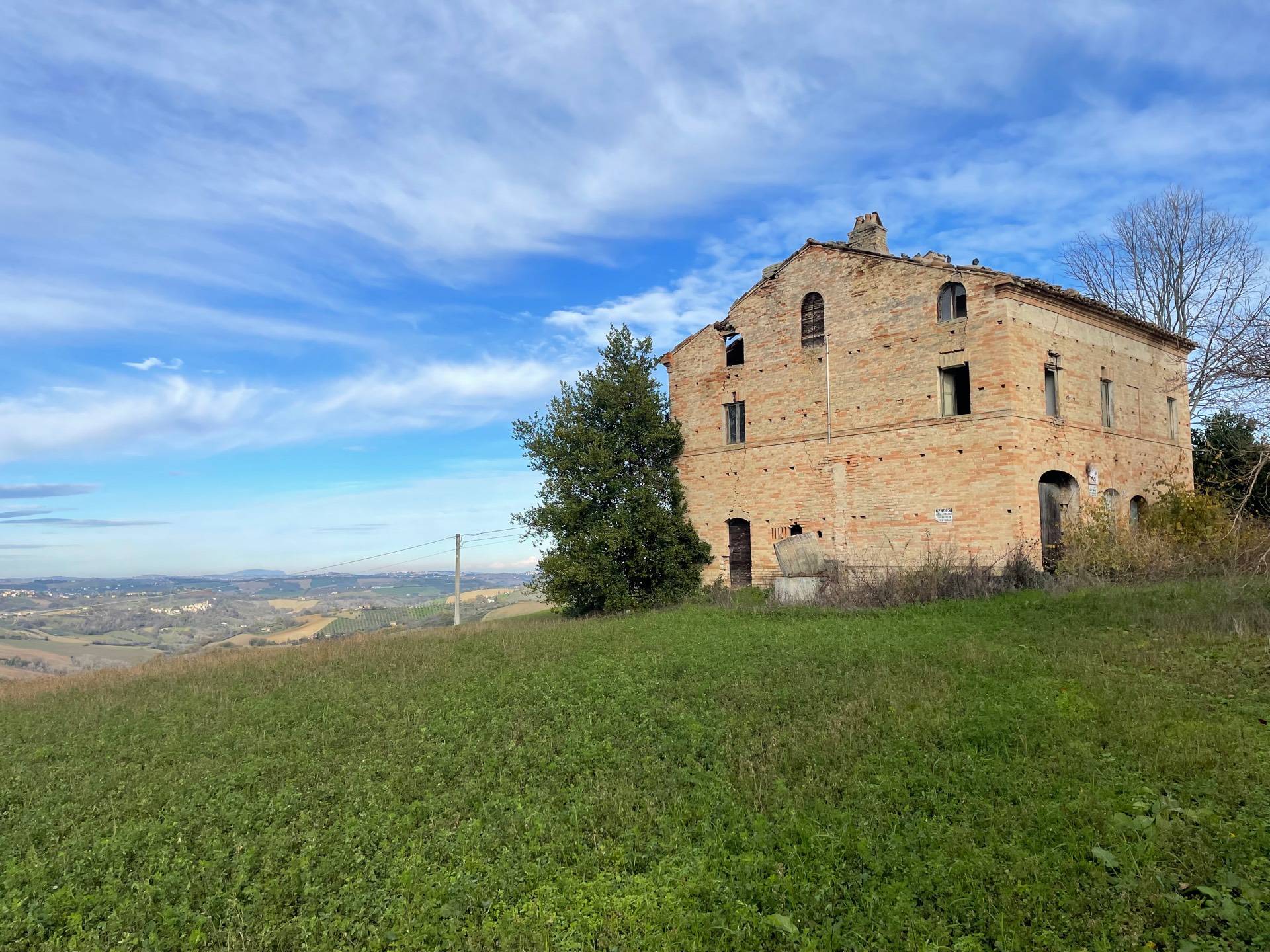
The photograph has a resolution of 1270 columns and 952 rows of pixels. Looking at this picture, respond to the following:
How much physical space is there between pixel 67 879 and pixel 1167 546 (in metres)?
18.5

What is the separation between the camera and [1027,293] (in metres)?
17.1

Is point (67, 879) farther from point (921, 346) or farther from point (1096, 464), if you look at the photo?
point (1096, 464)

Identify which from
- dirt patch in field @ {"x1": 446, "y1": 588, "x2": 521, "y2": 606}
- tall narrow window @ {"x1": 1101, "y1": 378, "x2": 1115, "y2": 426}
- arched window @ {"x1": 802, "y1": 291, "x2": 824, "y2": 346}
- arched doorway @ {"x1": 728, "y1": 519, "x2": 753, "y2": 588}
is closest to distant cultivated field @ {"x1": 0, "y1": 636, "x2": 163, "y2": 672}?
dirt patch in field @ {"x1": 446, "y1": 588, "x2": 521, "y2": 606}

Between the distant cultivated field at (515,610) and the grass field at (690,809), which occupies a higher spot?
the grass field at (690,809)

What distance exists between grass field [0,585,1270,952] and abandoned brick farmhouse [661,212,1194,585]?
761 cm

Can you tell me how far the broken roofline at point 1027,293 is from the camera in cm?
1697

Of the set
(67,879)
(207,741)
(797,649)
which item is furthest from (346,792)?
(797,649)

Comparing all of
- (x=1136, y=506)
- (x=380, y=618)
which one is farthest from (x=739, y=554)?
(x=380, y=618)

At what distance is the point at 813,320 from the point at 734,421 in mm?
3813

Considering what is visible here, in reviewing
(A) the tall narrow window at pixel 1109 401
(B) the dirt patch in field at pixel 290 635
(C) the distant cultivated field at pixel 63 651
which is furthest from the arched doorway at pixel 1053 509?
(C) the distant cultivated field at pixel 63 651

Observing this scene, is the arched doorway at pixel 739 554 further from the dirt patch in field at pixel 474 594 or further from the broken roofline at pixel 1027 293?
the dirt patch in field at pixel 474 594

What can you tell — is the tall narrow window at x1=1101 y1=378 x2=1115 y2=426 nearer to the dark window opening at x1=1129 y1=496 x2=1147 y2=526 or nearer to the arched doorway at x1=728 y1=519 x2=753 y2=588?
the dark window opening at x1=1129 y1=496 x2=1147 y2=526

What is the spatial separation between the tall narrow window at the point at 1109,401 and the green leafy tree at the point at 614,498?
11.5 metres

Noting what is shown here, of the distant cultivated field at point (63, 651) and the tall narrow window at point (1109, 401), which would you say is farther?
the distant cultivated field at point (63, 651)
